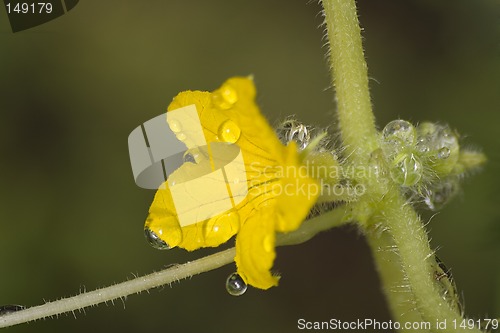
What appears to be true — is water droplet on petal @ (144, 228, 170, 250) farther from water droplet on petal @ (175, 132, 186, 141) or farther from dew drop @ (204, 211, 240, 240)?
water droplet on petal @ (175, 132, 186, 141)

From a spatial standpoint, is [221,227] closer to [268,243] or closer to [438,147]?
[268,243]

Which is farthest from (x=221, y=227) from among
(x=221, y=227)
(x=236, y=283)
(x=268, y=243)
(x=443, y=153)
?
(x=443, y=153)

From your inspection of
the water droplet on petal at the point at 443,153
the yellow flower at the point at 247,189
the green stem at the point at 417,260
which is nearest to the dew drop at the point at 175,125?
the yellow flower at the point at 247,189

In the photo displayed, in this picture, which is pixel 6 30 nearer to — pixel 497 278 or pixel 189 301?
pixel 189 301

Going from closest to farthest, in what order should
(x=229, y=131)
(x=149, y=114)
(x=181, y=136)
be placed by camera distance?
(x=229, y=131) → (x=181, y=136) → (x=149, y=114)

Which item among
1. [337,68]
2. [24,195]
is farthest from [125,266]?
[337,68]
